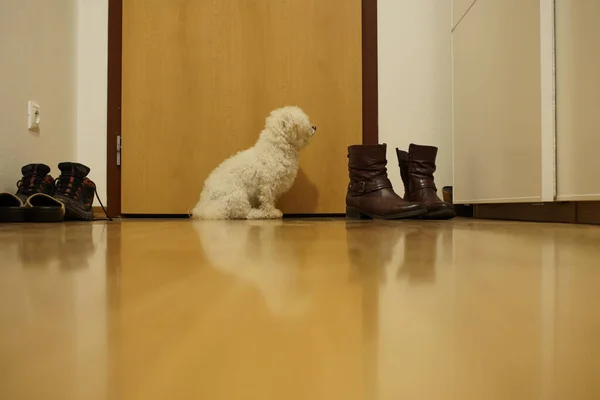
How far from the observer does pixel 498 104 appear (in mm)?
1711

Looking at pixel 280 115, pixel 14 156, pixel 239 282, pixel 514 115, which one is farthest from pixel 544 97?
pixel 14 156

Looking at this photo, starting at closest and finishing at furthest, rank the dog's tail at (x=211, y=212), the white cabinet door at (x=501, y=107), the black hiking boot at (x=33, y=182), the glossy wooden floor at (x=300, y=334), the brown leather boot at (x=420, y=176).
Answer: the glossy wooden floor at (x=300, y=334), the white cabinet door at (x=501, y=107), the black hiking boot at (x=33, y=182), the brown leather boot at (x=420, y=176), the dog's tail at (x=211, y=212)

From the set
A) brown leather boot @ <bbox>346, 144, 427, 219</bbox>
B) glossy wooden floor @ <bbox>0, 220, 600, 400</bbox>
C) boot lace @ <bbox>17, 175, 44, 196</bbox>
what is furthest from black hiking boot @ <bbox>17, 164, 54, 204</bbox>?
glossy wooden floor @ <bbox>0, 220, 600, 400</bbox>

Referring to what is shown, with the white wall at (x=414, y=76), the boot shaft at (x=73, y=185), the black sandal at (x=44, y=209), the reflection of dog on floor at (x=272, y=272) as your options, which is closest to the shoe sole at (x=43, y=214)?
the black sandal at (x=44, y=209)

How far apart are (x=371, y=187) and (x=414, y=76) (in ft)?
2.75

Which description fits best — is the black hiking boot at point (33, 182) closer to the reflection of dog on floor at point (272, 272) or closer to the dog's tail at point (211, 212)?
the dog's tail at point (211, 212)

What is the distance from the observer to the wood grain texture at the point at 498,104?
1.46m

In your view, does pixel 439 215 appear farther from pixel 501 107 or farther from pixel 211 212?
pixel 211 212

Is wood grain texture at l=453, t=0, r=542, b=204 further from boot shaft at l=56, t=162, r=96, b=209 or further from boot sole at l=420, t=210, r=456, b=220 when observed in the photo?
boot shaft at l=56, t=162, r=96, b=209

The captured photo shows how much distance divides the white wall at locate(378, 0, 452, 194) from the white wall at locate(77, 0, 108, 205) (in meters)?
1.35

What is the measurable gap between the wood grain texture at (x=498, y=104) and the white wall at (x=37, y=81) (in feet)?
5.57

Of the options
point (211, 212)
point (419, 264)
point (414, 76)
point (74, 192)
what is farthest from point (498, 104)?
point (74, 192)

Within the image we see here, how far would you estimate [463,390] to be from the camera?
15 cm

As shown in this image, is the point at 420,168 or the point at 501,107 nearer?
the point at 501,107
